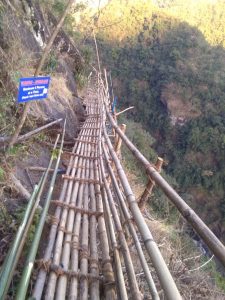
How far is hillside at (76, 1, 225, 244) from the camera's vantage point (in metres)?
23.1

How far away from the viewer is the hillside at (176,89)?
23.1 metres

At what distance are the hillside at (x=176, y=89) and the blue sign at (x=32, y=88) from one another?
1655 centimetres

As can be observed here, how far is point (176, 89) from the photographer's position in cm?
2670

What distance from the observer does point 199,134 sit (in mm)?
24547

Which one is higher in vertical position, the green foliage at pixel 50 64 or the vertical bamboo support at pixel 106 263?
the green foliage at pixel 50 64

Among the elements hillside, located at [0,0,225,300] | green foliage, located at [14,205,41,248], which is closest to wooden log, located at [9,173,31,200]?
hillside, located at [0,0,225,300]

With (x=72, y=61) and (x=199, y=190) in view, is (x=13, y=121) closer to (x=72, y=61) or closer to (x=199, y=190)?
(x=72, y=61)

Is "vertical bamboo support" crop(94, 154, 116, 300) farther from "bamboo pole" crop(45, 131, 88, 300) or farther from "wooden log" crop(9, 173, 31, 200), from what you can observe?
"wooden log" crop(9, 173, 31, 200)

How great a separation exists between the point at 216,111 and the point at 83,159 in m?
21.3

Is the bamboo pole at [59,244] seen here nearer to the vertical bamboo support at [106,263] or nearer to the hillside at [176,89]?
the vertical bamboo support at [106,263]

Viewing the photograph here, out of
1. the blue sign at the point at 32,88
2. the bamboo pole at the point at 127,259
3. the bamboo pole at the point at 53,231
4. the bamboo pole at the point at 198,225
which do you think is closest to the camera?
the bamboo pole at the point at 198,225

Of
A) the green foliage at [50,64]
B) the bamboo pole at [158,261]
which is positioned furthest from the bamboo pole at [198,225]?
the green foliage at [50,64]

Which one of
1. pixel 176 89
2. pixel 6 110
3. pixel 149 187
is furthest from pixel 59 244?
pixel 176 89

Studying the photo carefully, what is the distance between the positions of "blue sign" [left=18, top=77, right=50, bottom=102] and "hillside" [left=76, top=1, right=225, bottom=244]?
54.3ft
